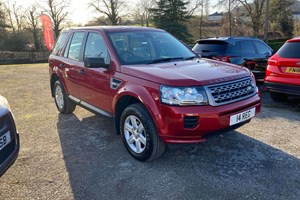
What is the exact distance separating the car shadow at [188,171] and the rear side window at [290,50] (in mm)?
2355

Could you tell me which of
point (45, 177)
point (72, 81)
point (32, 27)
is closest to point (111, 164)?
point (45, 177)

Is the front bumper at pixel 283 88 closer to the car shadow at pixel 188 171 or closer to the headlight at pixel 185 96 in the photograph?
the car shadow at pixel 188 171

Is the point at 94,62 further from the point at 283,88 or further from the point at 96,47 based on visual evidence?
the point at 283,88

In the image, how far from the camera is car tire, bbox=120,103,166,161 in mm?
3182

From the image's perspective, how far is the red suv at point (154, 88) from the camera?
2938 millimetres

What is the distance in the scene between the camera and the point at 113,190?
2.91 metres

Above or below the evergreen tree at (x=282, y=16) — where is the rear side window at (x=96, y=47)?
below

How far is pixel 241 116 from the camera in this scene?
10.7ft

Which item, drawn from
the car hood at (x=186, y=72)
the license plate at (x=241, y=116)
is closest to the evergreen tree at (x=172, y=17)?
the car hood at (x=186, y=72)

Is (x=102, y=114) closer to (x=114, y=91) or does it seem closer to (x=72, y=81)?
(x=114, y=91)

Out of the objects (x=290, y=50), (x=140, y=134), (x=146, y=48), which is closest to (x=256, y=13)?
(x=290, y=50)

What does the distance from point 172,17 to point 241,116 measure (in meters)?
31.0

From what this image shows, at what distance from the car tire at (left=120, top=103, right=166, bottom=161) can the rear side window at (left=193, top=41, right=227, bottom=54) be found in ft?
15.3

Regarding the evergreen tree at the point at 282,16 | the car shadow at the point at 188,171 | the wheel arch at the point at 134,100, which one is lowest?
the car shadow at the point at 188,171
